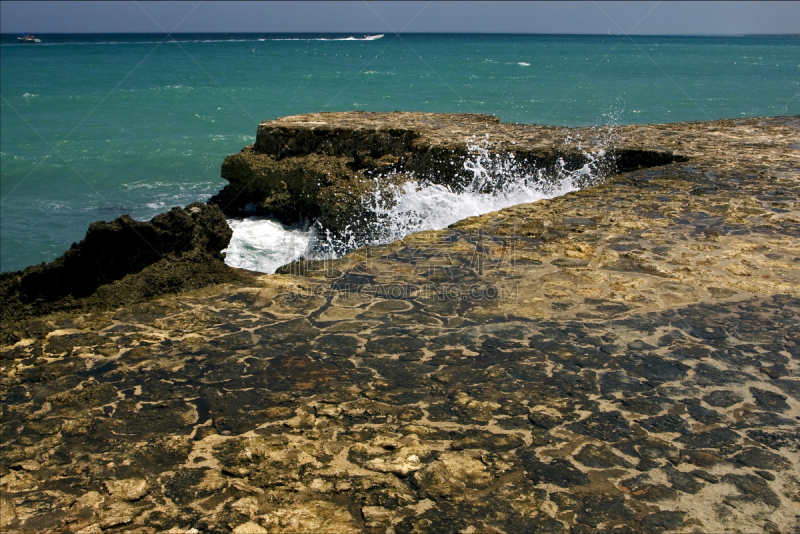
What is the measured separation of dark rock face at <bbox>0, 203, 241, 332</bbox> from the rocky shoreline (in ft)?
0.13

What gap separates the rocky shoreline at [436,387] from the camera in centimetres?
276

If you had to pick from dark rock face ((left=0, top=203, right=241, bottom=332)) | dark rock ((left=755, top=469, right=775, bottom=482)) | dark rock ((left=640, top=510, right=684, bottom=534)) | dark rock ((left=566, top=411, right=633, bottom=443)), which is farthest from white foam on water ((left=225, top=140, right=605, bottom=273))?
dark rock ((left=640, top=510, right=684, bottom=534))

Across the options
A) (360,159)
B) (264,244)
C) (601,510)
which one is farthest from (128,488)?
(360,159)

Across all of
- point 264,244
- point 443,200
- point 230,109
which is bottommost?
point 264,244

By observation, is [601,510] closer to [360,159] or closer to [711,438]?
[711,438]

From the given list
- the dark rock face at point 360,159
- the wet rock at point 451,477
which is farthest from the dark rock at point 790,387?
Result: the dark rock face at point 360,159

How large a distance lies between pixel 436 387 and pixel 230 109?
2287cm

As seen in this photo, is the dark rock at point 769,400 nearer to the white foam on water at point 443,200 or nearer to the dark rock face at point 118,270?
the dark rock face at point 118,270

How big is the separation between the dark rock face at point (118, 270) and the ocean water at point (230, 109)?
8.82ft

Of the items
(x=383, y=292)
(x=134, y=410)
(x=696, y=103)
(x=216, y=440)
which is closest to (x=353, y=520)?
(x=216, y=440)

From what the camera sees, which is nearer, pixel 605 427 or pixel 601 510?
pixel 601 510

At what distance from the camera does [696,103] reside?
2664cm

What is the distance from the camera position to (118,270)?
18.1 feet

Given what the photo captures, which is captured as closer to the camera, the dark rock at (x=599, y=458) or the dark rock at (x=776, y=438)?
the dark rock at (x=599, y=458)
